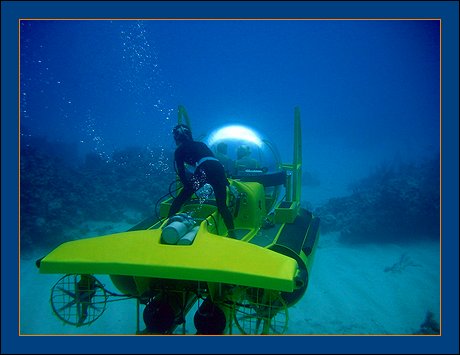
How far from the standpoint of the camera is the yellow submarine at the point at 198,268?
254cm

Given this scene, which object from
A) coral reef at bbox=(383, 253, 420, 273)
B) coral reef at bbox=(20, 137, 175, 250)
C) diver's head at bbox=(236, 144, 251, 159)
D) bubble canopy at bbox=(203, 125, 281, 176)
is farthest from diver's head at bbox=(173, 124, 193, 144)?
coral reef at bbox=(20, 137, 175, 250)

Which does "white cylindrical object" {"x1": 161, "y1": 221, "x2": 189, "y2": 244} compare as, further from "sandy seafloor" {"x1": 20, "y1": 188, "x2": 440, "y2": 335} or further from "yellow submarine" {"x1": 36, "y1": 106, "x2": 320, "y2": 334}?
"sandy seafloor" {"x1": 20, "y1": 188, "x2": 440, "y2": 335}

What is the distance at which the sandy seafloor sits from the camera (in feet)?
20.2

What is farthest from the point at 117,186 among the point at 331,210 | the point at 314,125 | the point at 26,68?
the point at 314,125

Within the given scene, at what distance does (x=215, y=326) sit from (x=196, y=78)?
13299 cm

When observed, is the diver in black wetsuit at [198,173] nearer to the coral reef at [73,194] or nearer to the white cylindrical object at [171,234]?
the white cylindrical object at [171,234]

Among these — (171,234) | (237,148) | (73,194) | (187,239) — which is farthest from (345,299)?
(73,194)

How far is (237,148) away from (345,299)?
14.7ft

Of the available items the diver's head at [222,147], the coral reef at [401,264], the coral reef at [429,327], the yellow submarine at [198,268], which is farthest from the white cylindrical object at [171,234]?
the coral reef at [401,264]

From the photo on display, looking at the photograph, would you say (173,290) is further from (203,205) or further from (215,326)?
(203,205)

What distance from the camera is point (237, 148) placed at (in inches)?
265

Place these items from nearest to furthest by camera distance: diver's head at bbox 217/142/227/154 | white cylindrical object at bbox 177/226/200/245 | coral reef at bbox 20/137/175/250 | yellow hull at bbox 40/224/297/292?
yellow hull at bbox 40/224/297/292 < white cylindrical object at bbox 177/226/200/245 < diver's head at bbox 217/142/227/154 < coral reef at bbox 20/137/175/250

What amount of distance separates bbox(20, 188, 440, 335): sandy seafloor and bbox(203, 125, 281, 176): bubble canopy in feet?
10.6

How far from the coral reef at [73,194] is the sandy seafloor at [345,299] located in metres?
1.06
